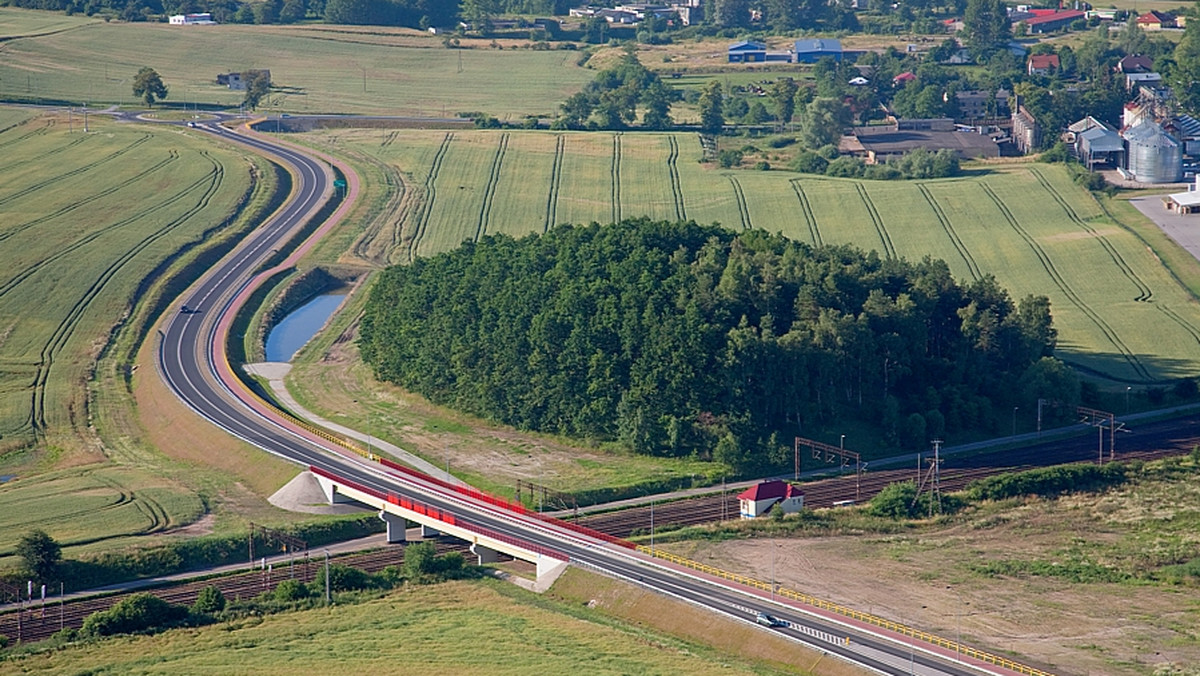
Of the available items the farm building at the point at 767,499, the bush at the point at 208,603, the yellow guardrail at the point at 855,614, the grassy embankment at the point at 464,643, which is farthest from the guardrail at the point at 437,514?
the bush at the point at 208,603

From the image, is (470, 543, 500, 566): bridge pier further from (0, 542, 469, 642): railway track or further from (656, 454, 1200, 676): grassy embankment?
(656, 454, 1200, 676): grassy embankment

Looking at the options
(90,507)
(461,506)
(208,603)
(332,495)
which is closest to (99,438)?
(90,507)

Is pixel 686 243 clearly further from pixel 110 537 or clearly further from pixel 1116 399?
pixel 110 537

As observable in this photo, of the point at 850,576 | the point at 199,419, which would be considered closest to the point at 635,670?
the point at 850,576

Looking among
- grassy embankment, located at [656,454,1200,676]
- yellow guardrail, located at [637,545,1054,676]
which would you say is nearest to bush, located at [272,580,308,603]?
yellow guardrail, located at [637,545,1054,676]

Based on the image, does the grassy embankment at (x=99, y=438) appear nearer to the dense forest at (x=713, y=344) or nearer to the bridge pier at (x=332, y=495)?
the bridge pier at (x=332, y=495)

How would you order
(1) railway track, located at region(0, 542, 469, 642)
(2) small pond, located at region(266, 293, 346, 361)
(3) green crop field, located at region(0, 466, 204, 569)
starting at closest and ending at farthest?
→ (1) railway track, located at region(0, 542, 469, 642) → (3) green crop field, located at region(0, 466, 204, 569) → (2) small pond, located at region(266, 293, 346, 361)
